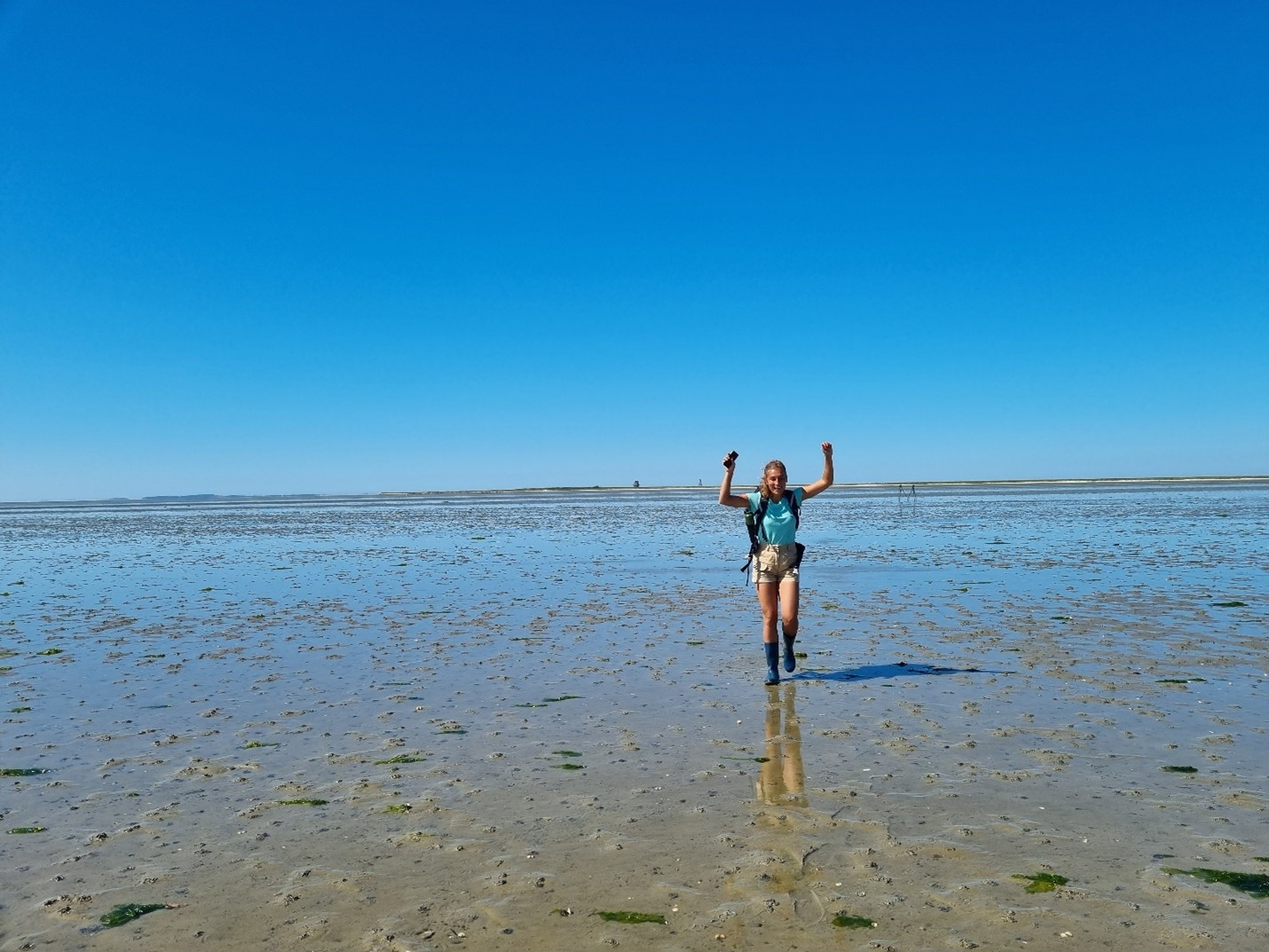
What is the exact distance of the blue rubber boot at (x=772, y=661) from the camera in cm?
1055

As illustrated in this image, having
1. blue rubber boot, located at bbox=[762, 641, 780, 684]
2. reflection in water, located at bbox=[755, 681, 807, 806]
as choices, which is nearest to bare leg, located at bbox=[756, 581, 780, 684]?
blue rubber boot, located at bbox=[762, 641, 780, 684]

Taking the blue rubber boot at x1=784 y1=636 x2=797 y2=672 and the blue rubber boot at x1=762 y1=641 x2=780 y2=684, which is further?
the blue rubber boot at x1=784 y1=636 x2=797 y2=672

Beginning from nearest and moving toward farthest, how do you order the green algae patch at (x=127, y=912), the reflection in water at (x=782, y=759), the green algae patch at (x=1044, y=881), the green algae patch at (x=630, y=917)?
the green algae patch at (x=630, y=917) → the green algae patch at (x=127, y=912) → the green algae patch at (x=1044, y=881) → the reflection in water at (x=782, y=759)

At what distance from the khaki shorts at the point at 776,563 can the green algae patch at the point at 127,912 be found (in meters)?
7.21

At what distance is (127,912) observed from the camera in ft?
16.9

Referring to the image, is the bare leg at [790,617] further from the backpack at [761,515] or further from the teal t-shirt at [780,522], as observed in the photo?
the teal t-shirt at [780,522]

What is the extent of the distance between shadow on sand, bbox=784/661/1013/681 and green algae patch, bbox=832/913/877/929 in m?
6.03

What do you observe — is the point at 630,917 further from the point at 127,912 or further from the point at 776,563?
the point at 776,563

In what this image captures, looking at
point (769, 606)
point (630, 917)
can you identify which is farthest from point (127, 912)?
point (769, 606)

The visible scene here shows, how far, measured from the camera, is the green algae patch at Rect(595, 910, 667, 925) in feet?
16.1

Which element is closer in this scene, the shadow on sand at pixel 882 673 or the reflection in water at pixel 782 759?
the reflection in water at pixel 782 759

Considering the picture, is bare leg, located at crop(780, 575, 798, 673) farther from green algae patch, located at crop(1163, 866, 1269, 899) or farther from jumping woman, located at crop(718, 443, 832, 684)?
green algae patch, located at crop(1163, 866, 1269, 899)

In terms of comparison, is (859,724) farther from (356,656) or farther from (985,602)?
(985,602)

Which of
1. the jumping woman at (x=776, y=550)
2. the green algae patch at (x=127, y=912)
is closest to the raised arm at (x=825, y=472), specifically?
the jumping woman at (x=776, y=550)
